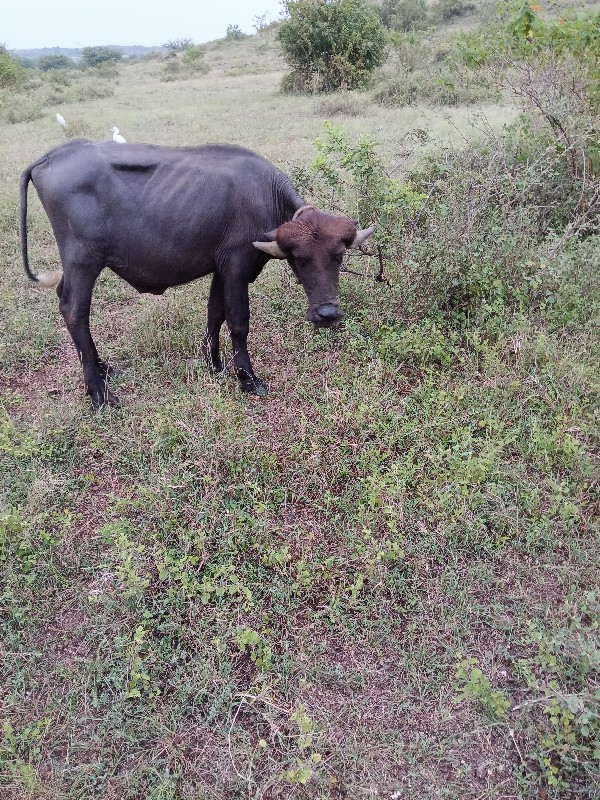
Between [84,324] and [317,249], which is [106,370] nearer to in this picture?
[84,324]

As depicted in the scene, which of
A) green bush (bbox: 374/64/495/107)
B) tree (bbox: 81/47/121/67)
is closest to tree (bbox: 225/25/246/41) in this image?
tree (bbox: 81/47/121/67)

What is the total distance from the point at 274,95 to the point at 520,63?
Result: 11708 millimetres

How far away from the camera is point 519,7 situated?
215 inches

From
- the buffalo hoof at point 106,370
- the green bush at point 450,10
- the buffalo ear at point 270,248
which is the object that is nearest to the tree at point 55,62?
the green bush at point 450,10

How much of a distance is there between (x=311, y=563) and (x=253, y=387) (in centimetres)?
169

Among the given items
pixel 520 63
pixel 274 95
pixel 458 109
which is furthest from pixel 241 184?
pixel 274 95

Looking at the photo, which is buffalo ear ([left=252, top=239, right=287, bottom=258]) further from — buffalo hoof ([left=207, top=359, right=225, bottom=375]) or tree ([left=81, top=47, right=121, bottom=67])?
tree ([left=81, top=47, right=121, bottom=67])

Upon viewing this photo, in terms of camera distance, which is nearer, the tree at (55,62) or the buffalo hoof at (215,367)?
the buffalo hoof at (215,367)

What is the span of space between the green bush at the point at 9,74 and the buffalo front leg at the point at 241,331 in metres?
20.5

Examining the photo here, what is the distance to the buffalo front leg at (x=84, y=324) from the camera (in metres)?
3.94

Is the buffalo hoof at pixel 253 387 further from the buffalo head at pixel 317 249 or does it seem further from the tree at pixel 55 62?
the tree at pixel 55 62

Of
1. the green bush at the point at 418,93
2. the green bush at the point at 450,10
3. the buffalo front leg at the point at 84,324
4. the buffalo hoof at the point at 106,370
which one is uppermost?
the green bush at the point at 450,10

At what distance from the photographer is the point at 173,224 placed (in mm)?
3924

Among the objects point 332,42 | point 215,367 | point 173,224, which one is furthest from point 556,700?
point 332,42
